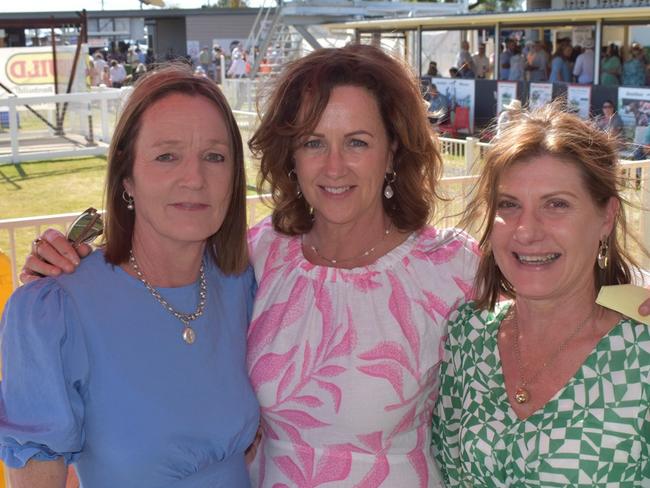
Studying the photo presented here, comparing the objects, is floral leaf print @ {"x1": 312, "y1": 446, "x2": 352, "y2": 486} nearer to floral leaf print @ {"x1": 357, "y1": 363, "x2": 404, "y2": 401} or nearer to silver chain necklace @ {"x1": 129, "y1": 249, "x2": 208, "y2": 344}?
floral leaf print @ {"x1": 357, "y1": 363, "x2": 404, "y2": 401}

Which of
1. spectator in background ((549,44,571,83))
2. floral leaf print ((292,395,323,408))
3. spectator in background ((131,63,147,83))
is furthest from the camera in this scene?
spectator in background ((549,44,571,83))

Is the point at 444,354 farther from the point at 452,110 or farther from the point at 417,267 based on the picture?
the point at 452,110

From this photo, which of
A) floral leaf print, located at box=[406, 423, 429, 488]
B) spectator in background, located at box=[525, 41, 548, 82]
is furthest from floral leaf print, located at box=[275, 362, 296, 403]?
spectator in background, located at box=[525, 41, 548, 82]

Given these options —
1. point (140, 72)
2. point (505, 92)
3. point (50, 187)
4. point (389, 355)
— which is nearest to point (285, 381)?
point (389, 355)

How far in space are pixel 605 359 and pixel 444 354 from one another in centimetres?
57

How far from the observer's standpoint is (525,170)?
223cm

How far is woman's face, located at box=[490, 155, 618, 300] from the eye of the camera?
7.10 feet

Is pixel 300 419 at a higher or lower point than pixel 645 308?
lower

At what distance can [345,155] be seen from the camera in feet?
8.59

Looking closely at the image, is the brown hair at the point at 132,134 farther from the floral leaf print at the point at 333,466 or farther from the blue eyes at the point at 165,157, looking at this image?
the floral leaf print at the point at 333,466

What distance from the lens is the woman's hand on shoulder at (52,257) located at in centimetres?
228

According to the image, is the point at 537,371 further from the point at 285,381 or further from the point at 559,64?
the point at 559,64

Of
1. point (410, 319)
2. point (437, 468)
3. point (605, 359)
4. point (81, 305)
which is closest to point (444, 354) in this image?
point (410, 319)

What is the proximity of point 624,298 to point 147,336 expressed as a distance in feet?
4.39
